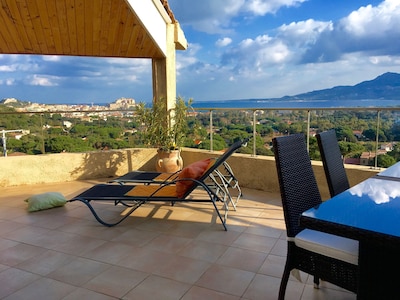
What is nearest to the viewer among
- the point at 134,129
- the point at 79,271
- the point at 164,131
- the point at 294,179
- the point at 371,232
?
the point at 371,232

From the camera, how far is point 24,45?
5.17 metres

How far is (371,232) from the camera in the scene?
104cm

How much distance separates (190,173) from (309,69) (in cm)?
940

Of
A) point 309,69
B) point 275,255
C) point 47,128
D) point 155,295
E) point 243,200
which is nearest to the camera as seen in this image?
point 155,295

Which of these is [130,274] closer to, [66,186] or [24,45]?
[66,186]

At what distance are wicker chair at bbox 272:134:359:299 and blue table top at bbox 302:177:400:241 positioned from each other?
175 millimetres

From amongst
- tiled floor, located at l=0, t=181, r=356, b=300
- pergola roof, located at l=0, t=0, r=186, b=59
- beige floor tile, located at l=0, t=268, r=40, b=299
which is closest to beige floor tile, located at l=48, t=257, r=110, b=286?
tiled floor, located at l=0, t=181, r=356, b=300

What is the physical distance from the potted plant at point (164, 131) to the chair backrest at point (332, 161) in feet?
10.4

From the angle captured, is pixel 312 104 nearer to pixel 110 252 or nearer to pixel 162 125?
pixel 162 125

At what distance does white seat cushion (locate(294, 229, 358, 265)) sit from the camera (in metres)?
1.47

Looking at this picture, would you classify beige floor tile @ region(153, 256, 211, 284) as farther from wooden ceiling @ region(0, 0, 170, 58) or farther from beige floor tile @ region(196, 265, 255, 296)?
wooden ceiling @ region(0, 0, 170, 58)

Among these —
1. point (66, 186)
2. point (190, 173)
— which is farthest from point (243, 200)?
point (66, 186)

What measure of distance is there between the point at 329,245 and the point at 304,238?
0.13 metres

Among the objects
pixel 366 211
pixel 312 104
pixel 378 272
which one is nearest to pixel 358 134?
pixel 312 104
